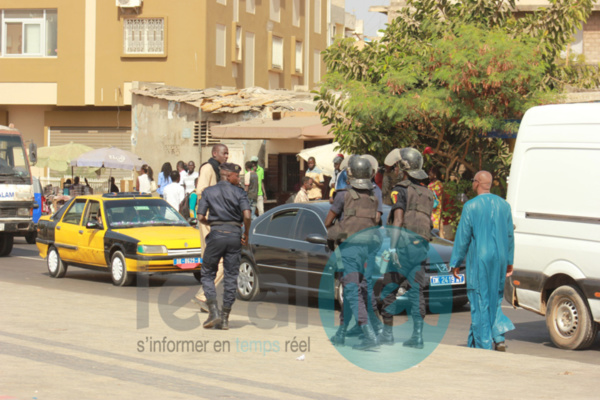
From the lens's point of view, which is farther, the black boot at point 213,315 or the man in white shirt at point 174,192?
the man in white shirt at point 174,192

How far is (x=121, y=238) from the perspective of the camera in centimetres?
1563

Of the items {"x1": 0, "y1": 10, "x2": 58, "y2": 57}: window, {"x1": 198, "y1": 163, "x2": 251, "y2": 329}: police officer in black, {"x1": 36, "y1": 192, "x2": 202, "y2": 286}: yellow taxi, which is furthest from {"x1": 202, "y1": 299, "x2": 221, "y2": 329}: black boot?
{"x1": 0, "y1": 10, "x2": 58, "y2": 57}: window

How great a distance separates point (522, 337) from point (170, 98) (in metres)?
23.6

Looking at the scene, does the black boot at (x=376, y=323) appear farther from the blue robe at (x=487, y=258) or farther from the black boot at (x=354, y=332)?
the blue robe at (x=487, y=258)

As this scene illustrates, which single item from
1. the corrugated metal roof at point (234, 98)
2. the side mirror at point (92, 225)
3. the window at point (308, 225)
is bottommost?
the side mirror at point (92, 225)

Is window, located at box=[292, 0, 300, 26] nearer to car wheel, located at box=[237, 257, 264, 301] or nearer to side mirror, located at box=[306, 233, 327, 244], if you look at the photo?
car wheel, located at box=[237, 257, 264, 301]

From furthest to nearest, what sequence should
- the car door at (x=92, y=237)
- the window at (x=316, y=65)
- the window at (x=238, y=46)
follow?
the window at (x=316, y=65) < the window at (x=238, y=46) < the car door at (x=92, y=237)

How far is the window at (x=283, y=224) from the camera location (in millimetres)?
13711

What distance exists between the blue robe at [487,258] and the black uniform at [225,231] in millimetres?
2299

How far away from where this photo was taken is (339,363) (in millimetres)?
8594

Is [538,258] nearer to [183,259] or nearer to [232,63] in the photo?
[183,259]

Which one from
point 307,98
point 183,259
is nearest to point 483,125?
point 183,259

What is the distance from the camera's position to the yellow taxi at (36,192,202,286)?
50.4 feet

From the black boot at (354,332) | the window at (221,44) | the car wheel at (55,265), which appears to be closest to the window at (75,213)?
the car wheel at (55,265)
